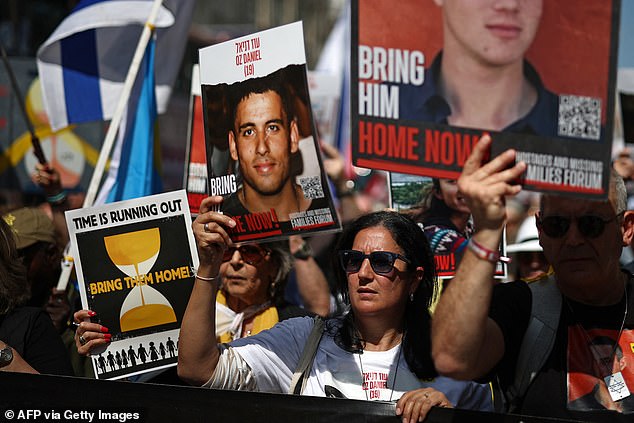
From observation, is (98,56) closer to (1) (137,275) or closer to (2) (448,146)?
(1) (137,275)

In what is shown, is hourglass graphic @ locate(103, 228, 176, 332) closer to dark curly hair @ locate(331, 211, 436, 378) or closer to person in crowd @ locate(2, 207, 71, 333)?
dark curly hair @ locate(331, 211, 436, 378)

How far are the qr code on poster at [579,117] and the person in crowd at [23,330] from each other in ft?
6.59

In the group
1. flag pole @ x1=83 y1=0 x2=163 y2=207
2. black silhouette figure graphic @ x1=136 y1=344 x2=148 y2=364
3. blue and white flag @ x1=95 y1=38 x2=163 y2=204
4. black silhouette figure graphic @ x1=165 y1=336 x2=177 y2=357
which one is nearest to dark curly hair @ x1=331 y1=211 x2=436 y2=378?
black silhouette figure graphic @ x1=165 y1=336 x2=177 y2=357

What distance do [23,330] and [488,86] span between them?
1975 millimetres

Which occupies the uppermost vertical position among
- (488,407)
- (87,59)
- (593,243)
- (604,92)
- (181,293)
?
(87,59)

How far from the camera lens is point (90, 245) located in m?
3.79

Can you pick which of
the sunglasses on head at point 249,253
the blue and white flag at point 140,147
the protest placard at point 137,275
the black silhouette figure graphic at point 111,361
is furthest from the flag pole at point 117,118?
the black silhouette figure graphic at point 111,361

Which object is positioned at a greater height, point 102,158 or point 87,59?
point 87,59

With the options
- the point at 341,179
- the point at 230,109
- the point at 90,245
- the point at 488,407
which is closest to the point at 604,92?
the point at 488,407

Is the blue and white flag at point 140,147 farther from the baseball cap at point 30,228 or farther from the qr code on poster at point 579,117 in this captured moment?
the qr code on poster at point 579,117

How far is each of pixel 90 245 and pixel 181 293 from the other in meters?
0.41

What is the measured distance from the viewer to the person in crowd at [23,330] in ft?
11.7

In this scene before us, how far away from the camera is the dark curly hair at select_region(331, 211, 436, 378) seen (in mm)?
3316

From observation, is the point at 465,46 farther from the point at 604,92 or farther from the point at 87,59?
the point at 87,59
